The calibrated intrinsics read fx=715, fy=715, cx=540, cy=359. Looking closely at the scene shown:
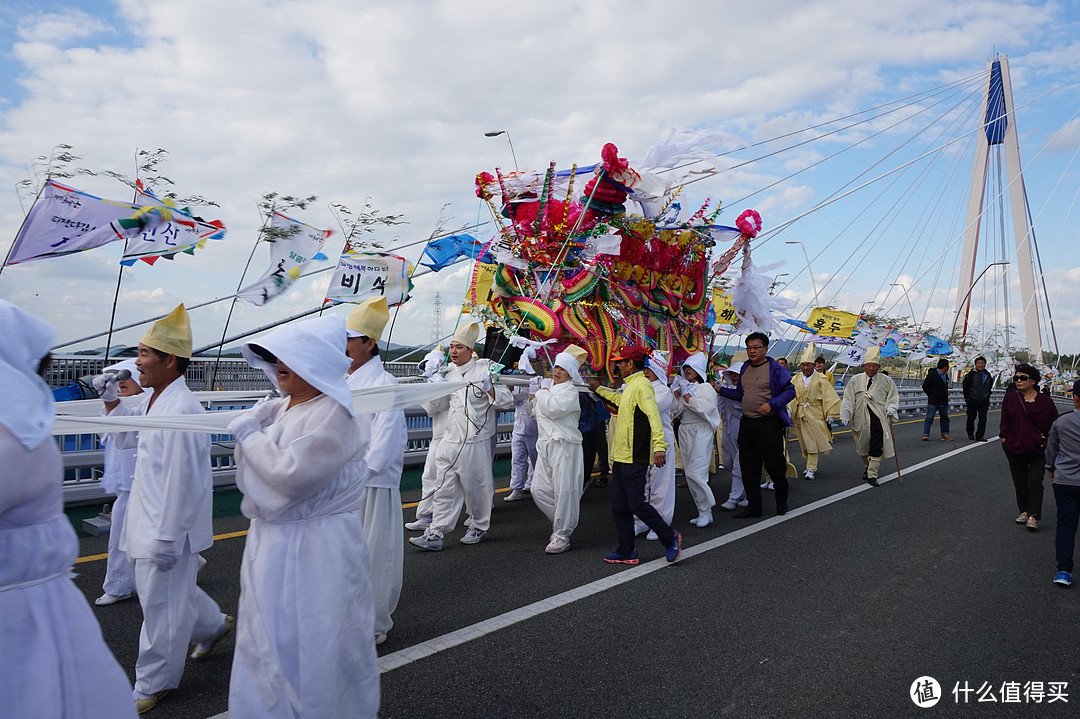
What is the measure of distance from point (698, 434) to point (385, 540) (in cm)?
433

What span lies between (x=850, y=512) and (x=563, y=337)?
3678 mm

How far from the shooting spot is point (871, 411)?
33.0ft

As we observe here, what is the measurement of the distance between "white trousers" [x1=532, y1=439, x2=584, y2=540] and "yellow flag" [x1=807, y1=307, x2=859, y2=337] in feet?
32.0

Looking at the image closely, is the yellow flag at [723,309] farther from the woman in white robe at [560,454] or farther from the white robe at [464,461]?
the white robe at [464,461]

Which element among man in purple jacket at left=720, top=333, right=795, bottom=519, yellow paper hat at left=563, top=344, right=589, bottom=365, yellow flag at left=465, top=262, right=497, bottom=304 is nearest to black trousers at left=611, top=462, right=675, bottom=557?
yellow paper hat at left=563, top=344, right=589, bottom=365

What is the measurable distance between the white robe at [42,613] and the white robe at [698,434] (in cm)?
586

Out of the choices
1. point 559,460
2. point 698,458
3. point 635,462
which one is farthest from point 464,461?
point 698,458

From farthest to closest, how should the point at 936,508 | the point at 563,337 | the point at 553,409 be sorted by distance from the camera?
the point at 936,508 < the point at 563,337 < the point at 553,409

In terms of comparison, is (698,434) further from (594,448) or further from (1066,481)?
(1066,481)

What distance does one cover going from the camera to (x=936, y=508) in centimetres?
807

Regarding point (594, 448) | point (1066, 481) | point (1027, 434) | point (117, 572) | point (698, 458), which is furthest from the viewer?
point (594, 448)

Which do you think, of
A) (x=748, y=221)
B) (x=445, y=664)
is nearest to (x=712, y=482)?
(x=748, y=221)

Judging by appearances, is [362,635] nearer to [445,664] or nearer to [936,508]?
[445,664]

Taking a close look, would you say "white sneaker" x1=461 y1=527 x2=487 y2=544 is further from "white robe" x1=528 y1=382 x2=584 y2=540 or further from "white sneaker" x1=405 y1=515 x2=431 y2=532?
"white robe" x1=528 y1=382 x2=584 y2=540
